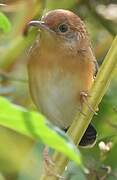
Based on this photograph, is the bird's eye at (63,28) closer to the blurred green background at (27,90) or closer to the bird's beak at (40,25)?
the bird's beak at (40,25)

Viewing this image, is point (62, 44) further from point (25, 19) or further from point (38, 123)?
point (38, 123)

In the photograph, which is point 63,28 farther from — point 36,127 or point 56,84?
point 36,127

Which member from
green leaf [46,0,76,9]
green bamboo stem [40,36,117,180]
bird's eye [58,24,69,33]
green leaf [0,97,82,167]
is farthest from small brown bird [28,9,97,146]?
green leaf [0,97,82,167]

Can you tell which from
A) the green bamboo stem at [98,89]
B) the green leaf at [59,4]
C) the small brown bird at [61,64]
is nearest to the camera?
the green bamboo stem at [98,89]

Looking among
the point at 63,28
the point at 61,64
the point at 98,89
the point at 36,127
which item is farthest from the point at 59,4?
the point at 36,127

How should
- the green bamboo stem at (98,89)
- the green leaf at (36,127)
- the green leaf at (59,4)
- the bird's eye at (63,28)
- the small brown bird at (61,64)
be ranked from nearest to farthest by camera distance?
the green leaf at (36,127)
the green bamboo stem at (98,89)
the small brown bird at (61,64)
the bird's eye at (63,28)
the green leaf at (59,4)

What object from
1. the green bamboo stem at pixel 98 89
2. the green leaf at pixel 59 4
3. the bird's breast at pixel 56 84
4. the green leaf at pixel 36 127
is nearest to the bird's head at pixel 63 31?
the bird's breast at pixel 56 84
